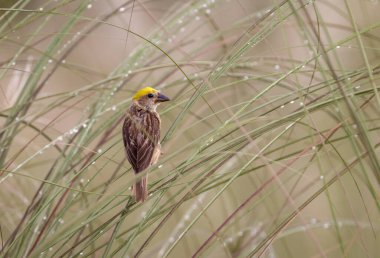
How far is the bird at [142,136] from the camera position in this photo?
9.44 feet

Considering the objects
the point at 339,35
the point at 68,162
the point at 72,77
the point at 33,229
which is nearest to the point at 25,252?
the point at 33,229

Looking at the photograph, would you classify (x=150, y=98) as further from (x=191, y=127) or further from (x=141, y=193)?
(x=141, y=193)

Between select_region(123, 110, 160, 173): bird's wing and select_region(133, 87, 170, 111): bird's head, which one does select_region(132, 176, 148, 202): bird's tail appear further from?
select_region(133, 87, 170, 111): bird's head

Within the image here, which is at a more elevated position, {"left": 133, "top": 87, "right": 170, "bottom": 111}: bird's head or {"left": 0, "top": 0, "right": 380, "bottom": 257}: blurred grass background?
{"left": 133, "top": 87, "right": 170, "bottom": 111}: bird's head

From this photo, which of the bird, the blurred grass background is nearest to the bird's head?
the bird

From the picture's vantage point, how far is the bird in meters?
2.88

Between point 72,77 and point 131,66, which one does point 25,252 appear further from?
point 72,77

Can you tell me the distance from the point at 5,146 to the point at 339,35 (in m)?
7.47

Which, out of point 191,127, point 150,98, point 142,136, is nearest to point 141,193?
point 191,127

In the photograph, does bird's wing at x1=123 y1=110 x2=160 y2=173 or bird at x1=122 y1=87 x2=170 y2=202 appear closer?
bird at x1=122 y1=87 x2=170 y2=202

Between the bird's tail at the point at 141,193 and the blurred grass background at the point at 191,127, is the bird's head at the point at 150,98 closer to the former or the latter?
the blurred grass background at the point at 191,127

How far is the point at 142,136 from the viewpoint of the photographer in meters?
3.17

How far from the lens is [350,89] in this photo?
198 centimetres

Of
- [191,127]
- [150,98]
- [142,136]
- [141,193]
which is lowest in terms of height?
[141,193]
